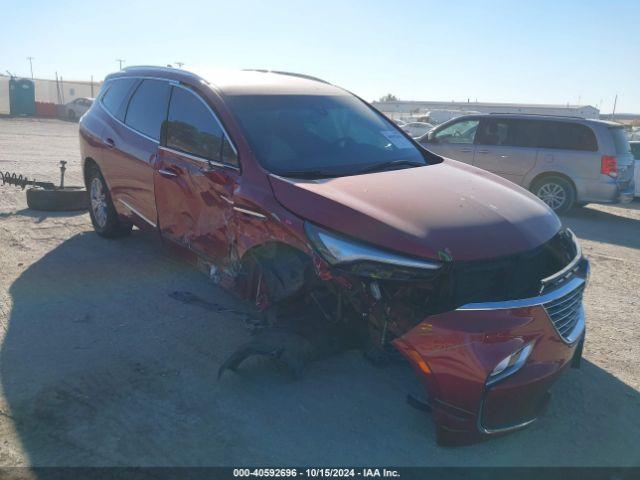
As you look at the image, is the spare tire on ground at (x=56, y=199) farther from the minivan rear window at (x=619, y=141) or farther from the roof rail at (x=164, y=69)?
the minivan rear window at (x=619, y=141)

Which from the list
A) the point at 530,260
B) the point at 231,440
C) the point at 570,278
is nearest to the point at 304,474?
the point at 231,440

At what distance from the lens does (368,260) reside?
2.92 meters

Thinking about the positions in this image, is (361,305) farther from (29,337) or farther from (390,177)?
(29,337)

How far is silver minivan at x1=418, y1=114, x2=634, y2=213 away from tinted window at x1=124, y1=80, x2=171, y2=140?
6969 millimetres

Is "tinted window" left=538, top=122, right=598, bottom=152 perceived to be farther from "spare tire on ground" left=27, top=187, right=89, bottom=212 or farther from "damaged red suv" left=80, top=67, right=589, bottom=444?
"spare tire on ground" left=27, top=187, right=89, bottom=212

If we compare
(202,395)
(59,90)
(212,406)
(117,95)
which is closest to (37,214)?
(117,95)

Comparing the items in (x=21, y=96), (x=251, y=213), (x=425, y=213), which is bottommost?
(x=251, y=213)

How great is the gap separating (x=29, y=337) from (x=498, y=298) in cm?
330

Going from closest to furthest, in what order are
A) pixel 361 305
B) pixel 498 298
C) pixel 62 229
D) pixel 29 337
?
pixel 498 298 → pixel 361 305 → pixel 29 337 → pixel 62 229

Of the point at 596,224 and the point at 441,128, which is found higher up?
the point at 441,128

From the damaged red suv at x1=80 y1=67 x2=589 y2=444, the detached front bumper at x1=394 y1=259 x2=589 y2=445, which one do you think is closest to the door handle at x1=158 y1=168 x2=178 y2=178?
the damaged red suv at x1=80 y1=67 x2=589 y2=444

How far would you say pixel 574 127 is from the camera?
9781 millimetres

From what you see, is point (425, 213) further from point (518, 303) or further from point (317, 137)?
point (317, 137)

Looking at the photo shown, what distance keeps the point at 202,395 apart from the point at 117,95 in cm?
378
